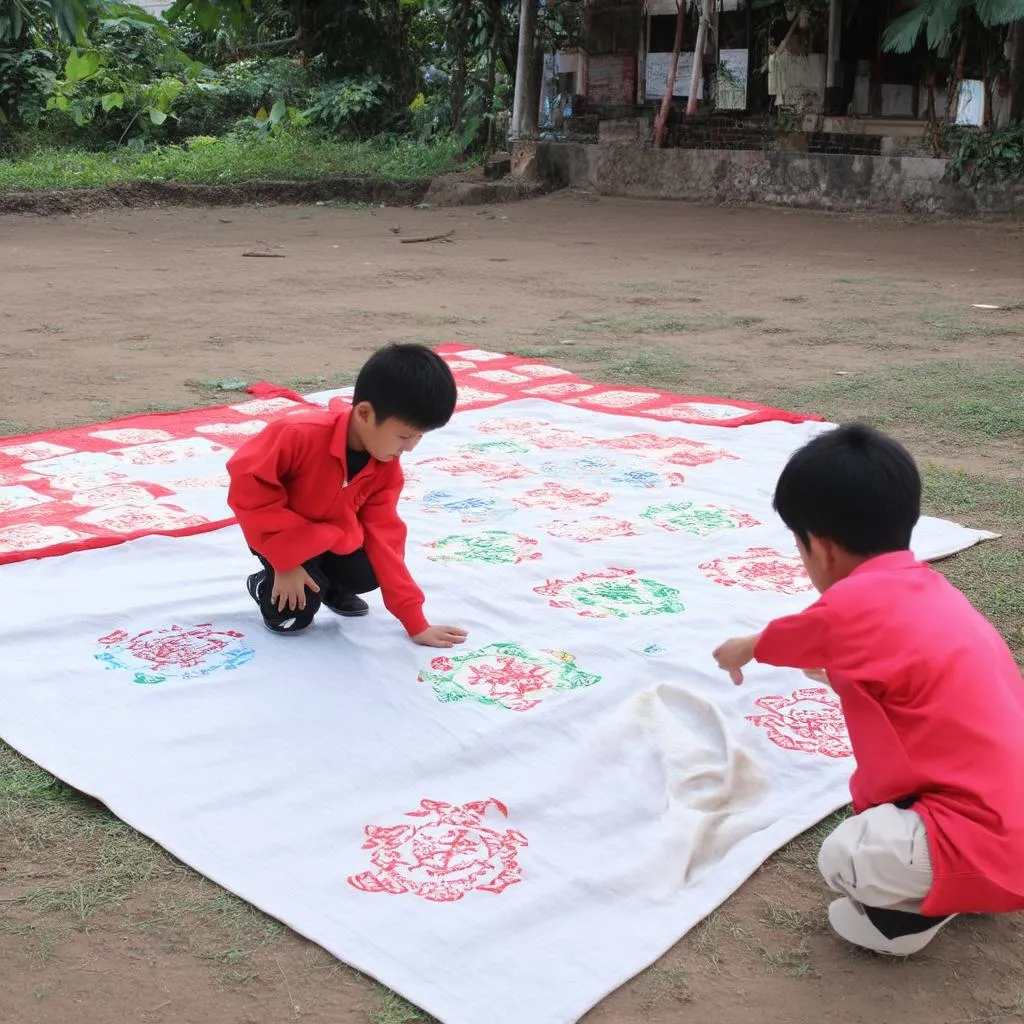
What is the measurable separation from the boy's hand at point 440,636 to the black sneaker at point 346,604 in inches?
7.6

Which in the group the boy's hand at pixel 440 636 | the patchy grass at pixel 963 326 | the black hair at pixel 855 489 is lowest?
the boy's hand at pixel 440 636

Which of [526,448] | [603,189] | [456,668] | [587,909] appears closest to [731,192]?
[603,189]

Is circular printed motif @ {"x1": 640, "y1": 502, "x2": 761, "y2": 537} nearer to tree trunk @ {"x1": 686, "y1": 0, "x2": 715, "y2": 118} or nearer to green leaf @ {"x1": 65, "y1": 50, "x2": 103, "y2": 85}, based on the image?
green leaf @ {"x1": 65, "y1": 50, "x2": 103, "y2": 85}

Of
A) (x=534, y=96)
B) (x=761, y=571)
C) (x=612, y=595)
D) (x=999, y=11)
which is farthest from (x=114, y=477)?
A: (x=534, y=96)

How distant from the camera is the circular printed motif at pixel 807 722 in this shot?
7.49 feet

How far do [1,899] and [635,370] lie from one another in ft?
13.6

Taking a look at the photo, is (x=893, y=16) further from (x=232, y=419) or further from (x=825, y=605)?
(x=825, y=605)

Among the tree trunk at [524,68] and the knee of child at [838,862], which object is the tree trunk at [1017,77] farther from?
the knee of child at [838,862]

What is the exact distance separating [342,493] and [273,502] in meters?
0.14

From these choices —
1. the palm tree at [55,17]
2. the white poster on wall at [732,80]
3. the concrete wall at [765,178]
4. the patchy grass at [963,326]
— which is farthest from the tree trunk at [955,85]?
the palm tree at [55,17]

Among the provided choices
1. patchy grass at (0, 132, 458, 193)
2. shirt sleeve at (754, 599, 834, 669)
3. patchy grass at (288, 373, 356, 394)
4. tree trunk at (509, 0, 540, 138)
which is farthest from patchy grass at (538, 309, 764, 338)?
tree trunk at (509, 0, 540, 138)

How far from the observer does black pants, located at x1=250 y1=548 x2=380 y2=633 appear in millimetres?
2695

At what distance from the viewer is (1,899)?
1.86 meters

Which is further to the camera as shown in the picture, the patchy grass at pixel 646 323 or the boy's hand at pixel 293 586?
the patchy grass at pixel 646 323
